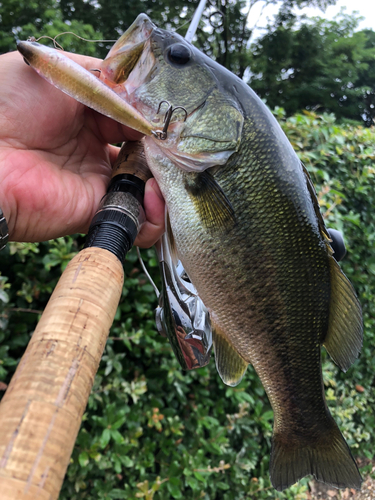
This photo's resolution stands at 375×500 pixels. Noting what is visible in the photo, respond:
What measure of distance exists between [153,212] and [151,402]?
140cm

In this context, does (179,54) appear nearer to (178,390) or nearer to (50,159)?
(50,159)

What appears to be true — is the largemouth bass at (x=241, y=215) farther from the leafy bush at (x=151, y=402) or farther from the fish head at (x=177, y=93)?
the leafy bush at (x=151, y=402)

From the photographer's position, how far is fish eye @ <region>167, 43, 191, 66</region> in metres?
1.06

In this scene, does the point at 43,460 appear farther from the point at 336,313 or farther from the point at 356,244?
the point at 356,244

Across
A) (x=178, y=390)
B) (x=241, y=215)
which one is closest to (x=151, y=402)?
(x=178, y=390)

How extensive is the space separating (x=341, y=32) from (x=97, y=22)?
1104 cm

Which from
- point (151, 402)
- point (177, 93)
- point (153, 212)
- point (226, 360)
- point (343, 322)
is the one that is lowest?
point (151, 402)

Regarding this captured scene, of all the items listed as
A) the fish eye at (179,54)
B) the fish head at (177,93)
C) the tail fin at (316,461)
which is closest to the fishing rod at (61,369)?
the fish head at (177,93)

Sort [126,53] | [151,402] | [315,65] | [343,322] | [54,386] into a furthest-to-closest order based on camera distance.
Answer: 1. [315,65]
2. [151,402]
3. [343,322]
4. [126,53]
5. [54,386]

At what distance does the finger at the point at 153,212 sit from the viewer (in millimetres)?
1145

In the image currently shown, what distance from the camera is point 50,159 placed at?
1.21 meters

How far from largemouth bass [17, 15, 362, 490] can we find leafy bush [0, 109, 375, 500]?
0.94 m

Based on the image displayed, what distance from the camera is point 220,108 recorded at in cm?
107

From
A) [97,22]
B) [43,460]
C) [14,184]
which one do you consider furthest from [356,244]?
[97,22]
